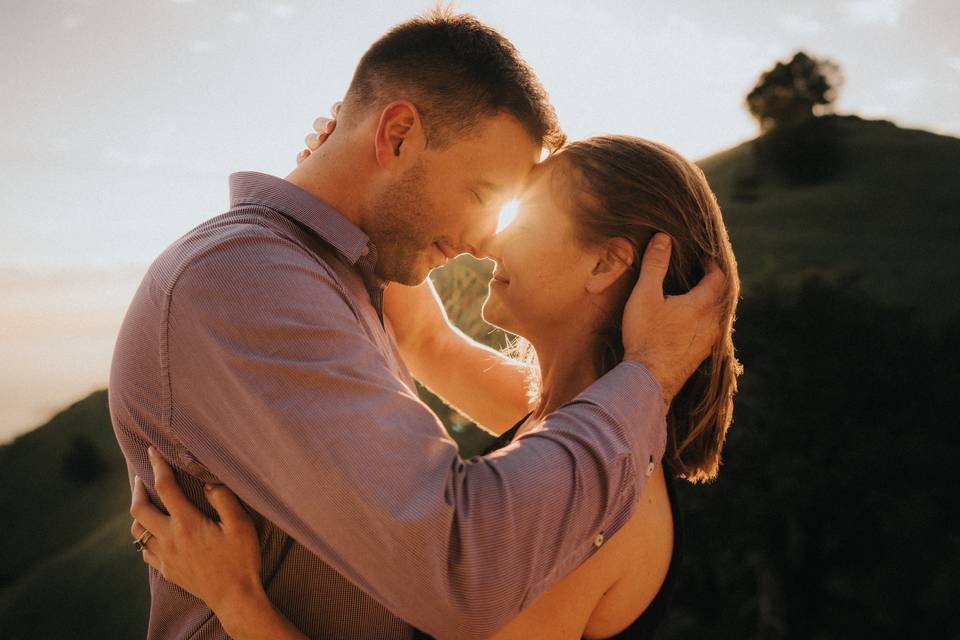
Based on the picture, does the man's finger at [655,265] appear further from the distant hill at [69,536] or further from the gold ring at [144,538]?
the distant hill at [69,536]

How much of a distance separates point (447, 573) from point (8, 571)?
108ft

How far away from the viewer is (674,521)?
7.11ft

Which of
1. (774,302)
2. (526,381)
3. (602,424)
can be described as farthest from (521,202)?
(774,302)

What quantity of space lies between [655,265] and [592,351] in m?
0.52

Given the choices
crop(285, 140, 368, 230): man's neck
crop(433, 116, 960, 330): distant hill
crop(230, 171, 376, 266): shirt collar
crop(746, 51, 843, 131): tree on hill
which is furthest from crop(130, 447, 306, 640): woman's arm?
crop(746, 51, 843, 131): tree on hill

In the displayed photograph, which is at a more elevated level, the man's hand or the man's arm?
the man's hand

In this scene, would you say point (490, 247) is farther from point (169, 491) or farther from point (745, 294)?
point (745, 294)

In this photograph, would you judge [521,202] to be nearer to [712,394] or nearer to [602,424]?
[712,394]

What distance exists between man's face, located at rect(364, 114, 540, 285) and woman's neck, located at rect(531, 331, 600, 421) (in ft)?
1.85

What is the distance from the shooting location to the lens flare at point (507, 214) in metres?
2.68

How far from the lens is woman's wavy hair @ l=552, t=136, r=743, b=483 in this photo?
235 cm

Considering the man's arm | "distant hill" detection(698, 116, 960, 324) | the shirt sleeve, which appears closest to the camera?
the shirt sleeve

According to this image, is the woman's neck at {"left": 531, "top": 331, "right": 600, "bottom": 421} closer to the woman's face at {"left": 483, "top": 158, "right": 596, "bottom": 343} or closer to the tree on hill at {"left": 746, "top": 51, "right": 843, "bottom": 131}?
the woman's face at {"left": 483, "top": 158, "right": 596, "bottom": 343}

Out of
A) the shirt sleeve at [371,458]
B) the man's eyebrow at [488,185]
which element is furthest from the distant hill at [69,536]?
the shirt sleeve at [371,458]
